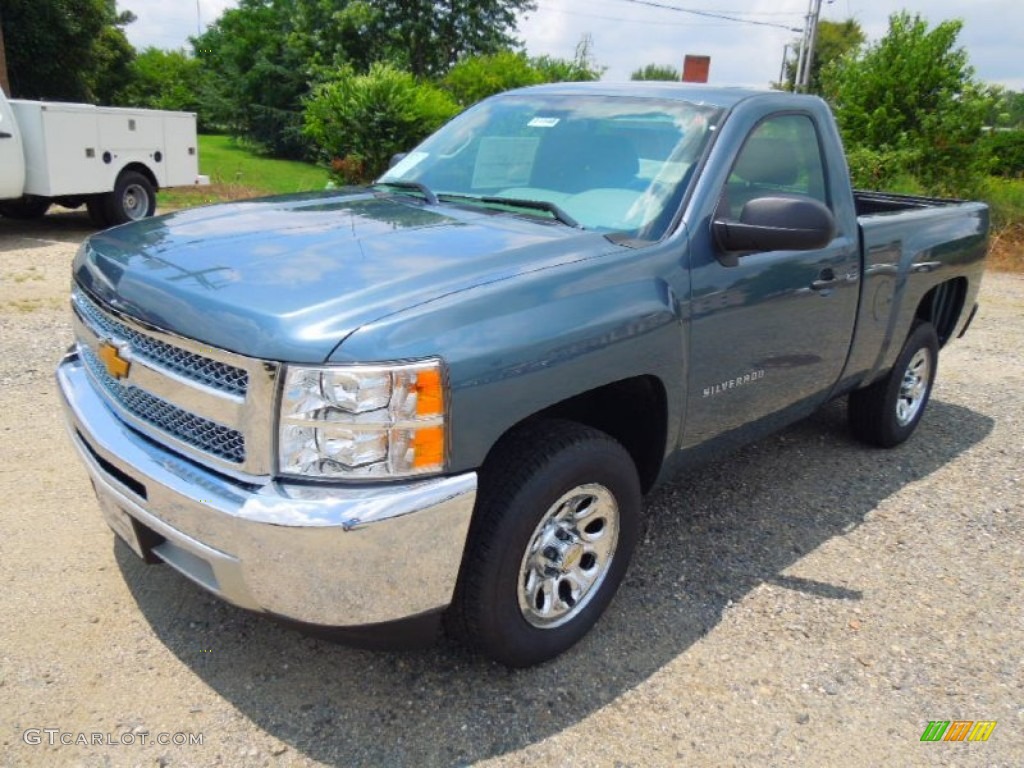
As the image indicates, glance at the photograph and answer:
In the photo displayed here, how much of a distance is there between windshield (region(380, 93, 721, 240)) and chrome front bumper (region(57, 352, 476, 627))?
52.1 inches

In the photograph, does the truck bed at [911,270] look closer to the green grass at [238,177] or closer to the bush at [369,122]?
the green grass at [238,177]

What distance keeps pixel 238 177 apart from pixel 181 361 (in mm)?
18685

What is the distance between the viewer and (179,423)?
2.49 meters

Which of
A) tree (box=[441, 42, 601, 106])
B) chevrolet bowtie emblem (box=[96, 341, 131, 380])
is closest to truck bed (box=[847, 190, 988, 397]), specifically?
chevrolet bowtie emblem (box=[96, 341, 131, 380])

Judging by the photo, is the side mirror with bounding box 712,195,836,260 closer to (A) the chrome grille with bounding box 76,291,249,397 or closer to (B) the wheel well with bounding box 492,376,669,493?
(B) the wheel well with bounding box 492,376,669,493

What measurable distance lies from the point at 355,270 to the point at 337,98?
1539 centimetres

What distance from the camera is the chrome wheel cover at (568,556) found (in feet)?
8.93

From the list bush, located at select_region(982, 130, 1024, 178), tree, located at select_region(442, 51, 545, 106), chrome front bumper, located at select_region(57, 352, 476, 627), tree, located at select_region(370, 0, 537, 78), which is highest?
tree, located at select_region(370, 0, 537, 78)

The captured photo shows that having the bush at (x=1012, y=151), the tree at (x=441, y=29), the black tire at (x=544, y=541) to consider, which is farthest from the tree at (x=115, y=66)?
the black tire at (x=544, y=541)

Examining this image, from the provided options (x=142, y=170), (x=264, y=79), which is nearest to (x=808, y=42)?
(x=264, y=79)

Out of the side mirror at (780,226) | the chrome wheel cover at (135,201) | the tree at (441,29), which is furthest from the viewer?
the tree at (441,29)

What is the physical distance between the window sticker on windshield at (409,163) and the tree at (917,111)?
1090 cm

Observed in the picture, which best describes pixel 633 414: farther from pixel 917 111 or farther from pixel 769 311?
pixel 917 111

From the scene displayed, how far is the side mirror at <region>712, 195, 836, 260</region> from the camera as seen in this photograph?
2938 mm
